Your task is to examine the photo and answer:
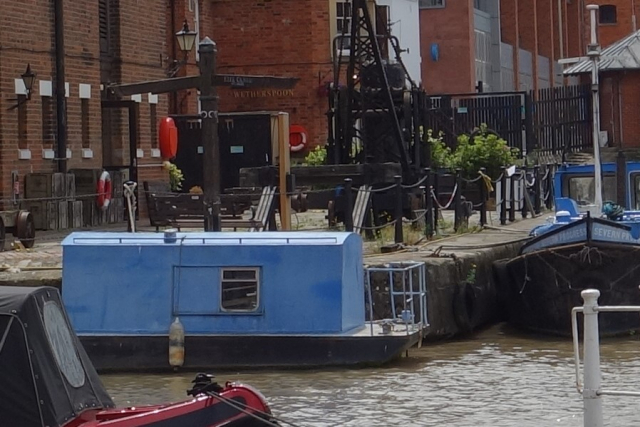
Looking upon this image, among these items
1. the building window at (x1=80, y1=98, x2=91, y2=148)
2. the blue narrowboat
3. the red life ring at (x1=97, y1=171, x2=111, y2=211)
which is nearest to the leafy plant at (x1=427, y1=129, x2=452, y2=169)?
the building window at (x1=80, y1=98, x2=91, y2=148)

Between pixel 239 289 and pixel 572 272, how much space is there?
5.24m

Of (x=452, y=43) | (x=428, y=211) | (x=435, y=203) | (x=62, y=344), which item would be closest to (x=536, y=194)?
(x=435, y=203)

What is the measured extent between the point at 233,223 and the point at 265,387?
20.7ft

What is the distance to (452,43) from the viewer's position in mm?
50219

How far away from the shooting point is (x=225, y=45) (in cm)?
4188

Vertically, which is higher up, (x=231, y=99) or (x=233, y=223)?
(x=231, y=99)

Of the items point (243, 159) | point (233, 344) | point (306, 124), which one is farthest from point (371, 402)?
point (306, 124)

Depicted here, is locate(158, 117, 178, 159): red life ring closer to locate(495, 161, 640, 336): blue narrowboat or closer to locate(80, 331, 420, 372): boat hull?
locate(495, 161, 640, 336): blue narrowboat

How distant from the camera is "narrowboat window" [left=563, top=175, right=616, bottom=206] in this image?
23922mm

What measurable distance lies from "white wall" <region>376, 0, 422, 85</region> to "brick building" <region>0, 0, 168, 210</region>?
40.8 ft

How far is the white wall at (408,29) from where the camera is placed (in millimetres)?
45588

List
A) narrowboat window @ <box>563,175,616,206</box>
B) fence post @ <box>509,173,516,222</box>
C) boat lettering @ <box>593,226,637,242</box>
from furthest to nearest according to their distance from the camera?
fence post @ <box>509,173,516,222</box>
narrowboat window @ <box>563,175,616,206</box>
boat lettering @ <box>593,226,637,242</box>

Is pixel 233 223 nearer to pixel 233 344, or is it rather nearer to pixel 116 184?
pixel 233 344

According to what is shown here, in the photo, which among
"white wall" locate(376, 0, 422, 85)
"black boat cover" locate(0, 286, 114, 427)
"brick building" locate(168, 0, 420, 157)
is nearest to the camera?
"black boat cover" locate(0, 286, 114, 427)
